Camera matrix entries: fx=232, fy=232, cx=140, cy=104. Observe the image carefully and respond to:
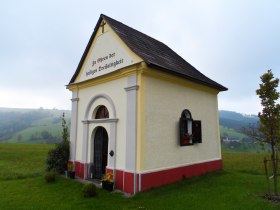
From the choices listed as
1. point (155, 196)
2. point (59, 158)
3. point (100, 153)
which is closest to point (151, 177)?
point (155, 196)

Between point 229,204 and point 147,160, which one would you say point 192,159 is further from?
point 229,204

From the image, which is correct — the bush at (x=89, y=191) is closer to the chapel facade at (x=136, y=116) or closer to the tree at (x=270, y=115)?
the chapel facade at (x=136, y=116)

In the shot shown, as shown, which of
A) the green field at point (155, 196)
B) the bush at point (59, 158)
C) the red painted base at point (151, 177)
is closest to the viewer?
the green field at point (155, 196)

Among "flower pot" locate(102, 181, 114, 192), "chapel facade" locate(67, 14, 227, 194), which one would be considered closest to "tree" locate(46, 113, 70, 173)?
"chapel facade" locate(67, 14, 227, 194)

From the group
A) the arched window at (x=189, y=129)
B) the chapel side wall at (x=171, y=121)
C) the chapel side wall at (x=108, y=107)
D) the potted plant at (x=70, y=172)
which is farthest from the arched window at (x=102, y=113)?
the arched window at (x=189, y=129)

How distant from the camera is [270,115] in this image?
27.1 feet

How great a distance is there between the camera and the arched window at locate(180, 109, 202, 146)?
35.8 feet

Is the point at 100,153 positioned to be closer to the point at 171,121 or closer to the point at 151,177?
the point at 151,177

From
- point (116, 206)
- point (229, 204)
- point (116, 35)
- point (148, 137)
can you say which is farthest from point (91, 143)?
point (229, 204)

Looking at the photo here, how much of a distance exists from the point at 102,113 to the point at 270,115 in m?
7.32

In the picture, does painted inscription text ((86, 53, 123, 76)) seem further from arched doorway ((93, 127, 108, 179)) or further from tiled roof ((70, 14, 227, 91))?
arched doorway ((93, 127, 108, 179))

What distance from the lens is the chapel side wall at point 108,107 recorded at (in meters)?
9.73

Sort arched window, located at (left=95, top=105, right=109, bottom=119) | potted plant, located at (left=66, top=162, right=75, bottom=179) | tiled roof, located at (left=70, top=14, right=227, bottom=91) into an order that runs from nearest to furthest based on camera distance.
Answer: tiled roof, located at (left=70, top=14, right=227, bottom=91)
arched window, located at (left=95, top=105, right=109, bottom=119)
potted plant, located at (left=66, top=162, right=75, bottom=179)

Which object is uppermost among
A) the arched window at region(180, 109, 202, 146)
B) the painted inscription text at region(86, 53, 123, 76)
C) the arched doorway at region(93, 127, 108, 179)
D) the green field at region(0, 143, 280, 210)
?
the painted inscription text at region(86, 53, 123, 76)
